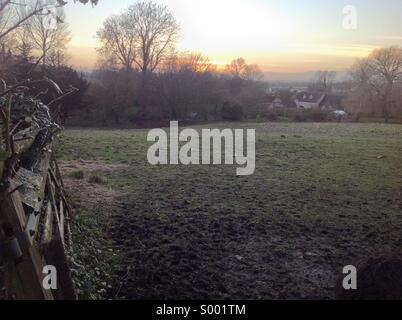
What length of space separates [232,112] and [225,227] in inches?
1224

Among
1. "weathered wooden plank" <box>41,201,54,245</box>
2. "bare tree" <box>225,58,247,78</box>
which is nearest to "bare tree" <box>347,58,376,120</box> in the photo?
"bare tree" <box>225,58,247,78</box>

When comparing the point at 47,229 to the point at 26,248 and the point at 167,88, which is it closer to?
the point at 26,248

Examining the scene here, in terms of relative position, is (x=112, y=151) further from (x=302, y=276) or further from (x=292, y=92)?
(x=292, y=92)

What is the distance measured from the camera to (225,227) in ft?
20.8

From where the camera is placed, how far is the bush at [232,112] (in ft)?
A: 120

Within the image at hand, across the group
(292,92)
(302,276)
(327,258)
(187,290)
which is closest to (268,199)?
(327,258)

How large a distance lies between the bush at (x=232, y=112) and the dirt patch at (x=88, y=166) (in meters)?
25.9

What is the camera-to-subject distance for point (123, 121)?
110ft

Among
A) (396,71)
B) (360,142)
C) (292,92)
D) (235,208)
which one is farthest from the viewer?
(292,92)

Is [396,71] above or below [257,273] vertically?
above

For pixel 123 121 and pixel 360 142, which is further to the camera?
pixel 123 121

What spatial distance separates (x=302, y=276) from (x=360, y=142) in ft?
49.9
